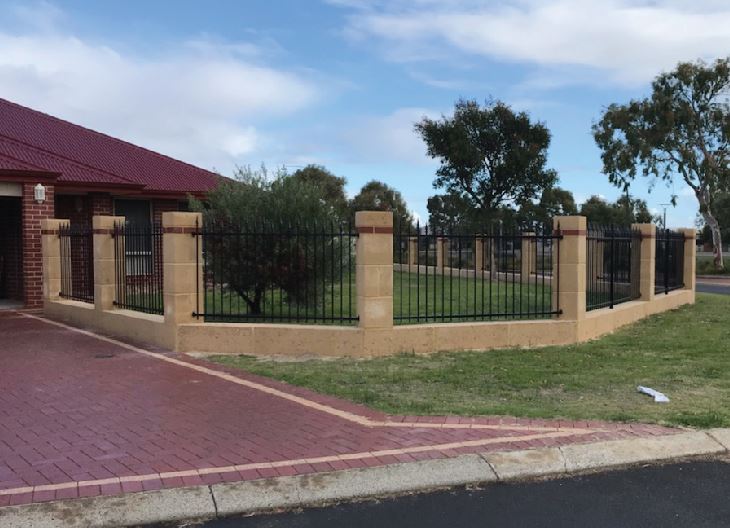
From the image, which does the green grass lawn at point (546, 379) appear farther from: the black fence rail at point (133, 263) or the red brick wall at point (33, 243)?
the red brick wall at point (33, 243)

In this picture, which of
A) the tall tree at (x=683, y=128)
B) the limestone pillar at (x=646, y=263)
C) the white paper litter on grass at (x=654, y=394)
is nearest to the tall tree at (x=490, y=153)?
the tall tree at (x=683, y=128)

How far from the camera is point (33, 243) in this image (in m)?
14.4

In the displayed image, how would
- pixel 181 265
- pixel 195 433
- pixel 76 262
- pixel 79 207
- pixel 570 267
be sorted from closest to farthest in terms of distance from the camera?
pixel 195 433, pixel 181 265, pixel 570 267, pixel 76 262, pixel 79 207

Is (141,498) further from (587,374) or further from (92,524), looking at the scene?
(587,374)

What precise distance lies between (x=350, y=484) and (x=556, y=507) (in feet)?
4.46

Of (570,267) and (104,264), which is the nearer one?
(570,267)

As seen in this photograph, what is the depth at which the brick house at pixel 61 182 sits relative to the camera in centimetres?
1433

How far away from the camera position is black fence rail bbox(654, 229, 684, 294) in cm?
1545

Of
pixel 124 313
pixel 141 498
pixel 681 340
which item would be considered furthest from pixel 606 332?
pixel 141 498

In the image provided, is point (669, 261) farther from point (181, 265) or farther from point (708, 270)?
point (708, 270)

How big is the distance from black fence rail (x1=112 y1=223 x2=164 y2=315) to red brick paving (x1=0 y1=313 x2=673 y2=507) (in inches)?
126

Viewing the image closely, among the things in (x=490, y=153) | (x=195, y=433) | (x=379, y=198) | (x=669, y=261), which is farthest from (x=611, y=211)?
(x=195, y=433)

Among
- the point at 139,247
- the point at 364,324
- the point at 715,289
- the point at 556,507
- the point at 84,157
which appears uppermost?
the point at 84,157

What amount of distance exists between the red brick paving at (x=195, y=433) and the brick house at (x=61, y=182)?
710cm
